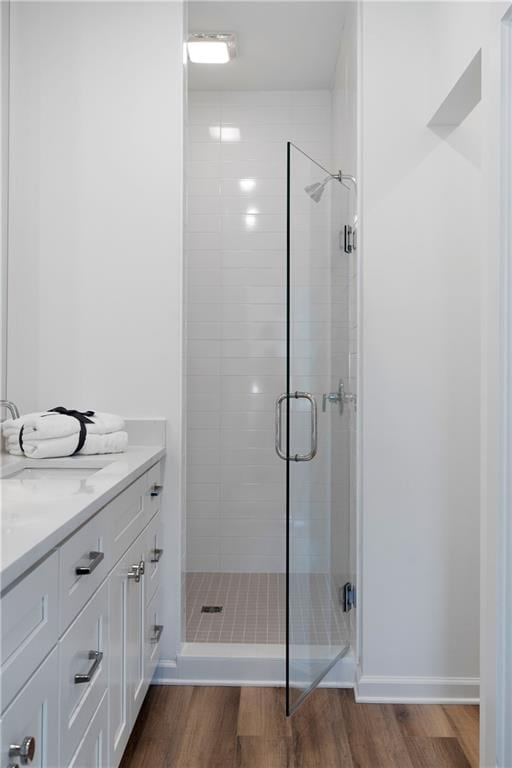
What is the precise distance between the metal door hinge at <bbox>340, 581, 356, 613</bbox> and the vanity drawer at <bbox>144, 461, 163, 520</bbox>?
2.66 feet

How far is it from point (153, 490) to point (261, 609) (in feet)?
3.91

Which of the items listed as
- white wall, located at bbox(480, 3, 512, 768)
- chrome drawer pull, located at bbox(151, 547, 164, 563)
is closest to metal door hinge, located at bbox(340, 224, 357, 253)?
white wall, located at bbox(480, 3, 512, 768)

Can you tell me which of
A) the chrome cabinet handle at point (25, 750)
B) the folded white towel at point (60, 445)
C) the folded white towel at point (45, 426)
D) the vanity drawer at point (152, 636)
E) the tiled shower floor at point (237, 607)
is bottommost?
the tiled shower floor at point (237, 607)

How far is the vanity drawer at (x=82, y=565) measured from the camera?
1.26 meters

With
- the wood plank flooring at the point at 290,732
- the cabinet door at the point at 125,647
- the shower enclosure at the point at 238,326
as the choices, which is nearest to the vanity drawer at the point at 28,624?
the cabinet door at the point at 125,647

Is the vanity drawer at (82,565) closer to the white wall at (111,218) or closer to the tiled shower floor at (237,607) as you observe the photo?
the white wall at (111,218)

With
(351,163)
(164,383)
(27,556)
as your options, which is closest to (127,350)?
(164,383)

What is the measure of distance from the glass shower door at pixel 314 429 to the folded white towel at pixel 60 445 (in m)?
0.59

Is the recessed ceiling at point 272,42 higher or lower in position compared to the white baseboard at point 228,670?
higher

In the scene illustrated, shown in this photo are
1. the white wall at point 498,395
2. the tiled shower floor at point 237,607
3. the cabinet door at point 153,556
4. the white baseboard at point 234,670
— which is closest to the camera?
the white wall at point 498,395

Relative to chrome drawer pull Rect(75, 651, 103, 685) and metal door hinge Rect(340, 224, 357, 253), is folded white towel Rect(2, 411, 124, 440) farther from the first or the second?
metal door hinge Rect(340, 224, 357, 253)

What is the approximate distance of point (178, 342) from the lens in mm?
2512

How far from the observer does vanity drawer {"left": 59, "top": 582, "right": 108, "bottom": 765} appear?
4.16ft

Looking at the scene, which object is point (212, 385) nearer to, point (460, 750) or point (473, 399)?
point (473, 399)
